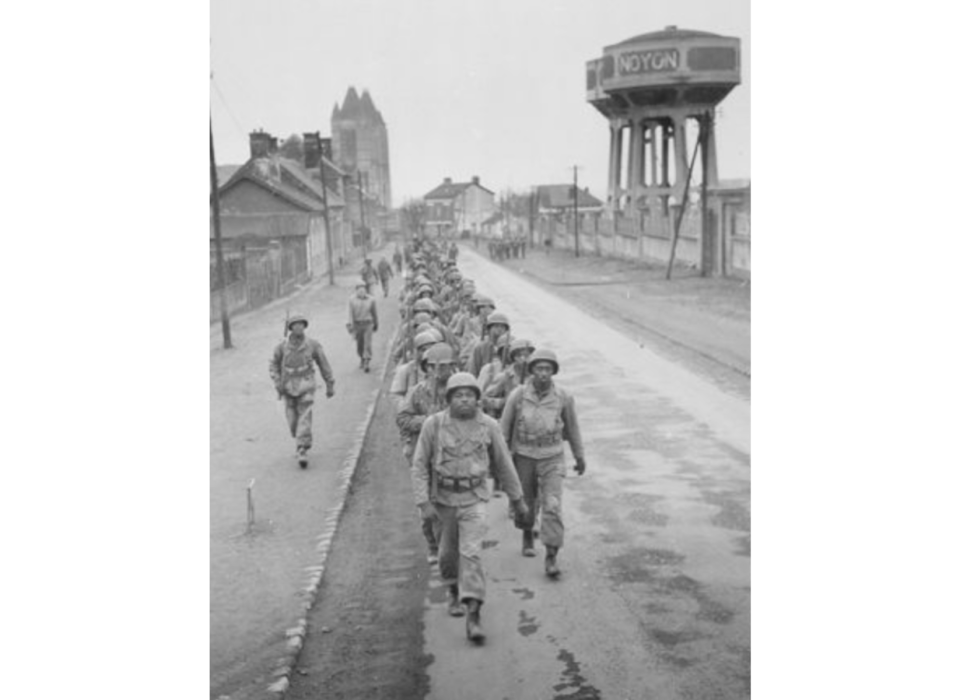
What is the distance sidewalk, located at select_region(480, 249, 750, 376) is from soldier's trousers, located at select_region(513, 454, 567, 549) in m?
8.20

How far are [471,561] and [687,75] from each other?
205 inches

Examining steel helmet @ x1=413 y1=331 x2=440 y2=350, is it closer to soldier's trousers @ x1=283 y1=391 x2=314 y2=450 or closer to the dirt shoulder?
soldier's trousers @ x1=283 y1=391 x2=314 y2=450

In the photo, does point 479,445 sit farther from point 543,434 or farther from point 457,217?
point 457,217

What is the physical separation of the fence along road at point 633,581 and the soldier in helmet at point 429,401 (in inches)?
19.3

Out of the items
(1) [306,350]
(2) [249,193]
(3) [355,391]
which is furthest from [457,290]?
(1) [306,350]

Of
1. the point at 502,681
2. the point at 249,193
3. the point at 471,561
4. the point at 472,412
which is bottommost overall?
the point at 502,681

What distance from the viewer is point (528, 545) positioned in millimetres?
8766

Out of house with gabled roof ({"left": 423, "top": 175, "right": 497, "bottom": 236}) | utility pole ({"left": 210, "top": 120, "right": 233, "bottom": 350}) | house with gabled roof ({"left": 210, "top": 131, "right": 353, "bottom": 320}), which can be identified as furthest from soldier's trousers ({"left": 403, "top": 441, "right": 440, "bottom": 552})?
house with gabled roof ({"left": 423, "top": 175, "right": 497, "bottom": 236})

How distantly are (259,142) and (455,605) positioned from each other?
4.42 meters

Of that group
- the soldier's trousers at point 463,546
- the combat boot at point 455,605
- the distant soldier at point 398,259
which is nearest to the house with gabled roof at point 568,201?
the distant soldier at point 398,259

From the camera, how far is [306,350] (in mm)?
11461

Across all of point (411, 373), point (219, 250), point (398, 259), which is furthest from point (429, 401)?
point (398, 259)

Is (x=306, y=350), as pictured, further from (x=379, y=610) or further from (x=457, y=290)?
(x=457, y=290)

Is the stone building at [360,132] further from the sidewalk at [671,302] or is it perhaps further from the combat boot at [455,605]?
the sidewalk at [671,302]
